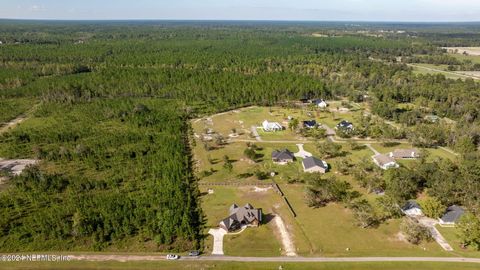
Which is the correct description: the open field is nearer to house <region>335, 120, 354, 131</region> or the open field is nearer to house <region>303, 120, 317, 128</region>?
house <region>335, 120, 354, 131</region>

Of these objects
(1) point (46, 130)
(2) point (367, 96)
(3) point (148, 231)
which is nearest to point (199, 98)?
(1) point (46, 130)

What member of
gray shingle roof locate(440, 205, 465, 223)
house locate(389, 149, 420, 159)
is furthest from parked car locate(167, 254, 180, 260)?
house locate(389, 149, 420, 159)

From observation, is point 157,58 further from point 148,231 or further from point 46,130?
point 148,231

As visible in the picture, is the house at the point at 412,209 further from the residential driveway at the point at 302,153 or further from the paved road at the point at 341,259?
the residential driveway at the point at 302,153

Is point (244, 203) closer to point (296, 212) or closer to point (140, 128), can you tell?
point (296, 212)

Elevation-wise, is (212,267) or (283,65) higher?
(283,65)

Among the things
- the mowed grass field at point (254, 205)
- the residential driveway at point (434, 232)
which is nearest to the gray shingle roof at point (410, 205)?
the residential driveway at point (434, 232)
